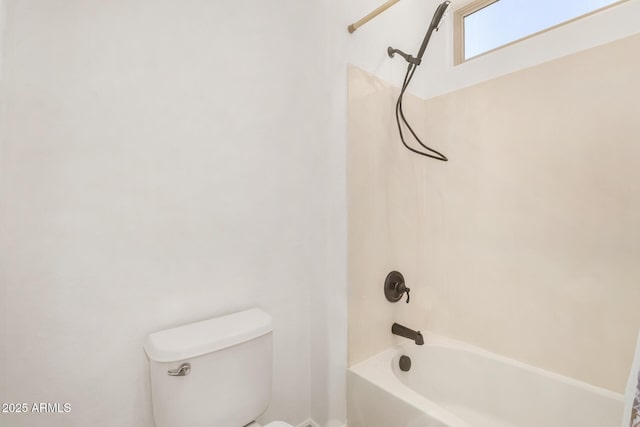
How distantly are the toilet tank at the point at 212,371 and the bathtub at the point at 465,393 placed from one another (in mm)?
522

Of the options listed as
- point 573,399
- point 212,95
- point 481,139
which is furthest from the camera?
point 481,139

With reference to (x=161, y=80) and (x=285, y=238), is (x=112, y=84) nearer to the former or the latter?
(x=161, y=80)

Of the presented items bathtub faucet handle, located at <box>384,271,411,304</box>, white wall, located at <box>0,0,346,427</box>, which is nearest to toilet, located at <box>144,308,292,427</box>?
white wall, located at <box>0,0,346,427</box>

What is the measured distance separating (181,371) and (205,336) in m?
0.11

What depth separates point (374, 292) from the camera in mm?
1462

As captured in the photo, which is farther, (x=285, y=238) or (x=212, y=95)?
(x=285, y=238)

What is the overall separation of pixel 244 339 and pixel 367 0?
1694 millimetres

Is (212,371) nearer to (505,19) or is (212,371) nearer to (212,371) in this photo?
(212,371)

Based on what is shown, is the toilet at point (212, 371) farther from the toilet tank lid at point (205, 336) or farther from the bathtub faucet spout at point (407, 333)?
Answer: the bathtub faucet spout at point (407, 333)

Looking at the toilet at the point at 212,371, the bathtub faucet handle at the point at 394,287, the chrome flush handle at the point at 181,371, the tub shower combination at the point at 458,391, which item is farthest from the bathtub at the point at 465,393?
the chrome flush handle at the point at 181,371

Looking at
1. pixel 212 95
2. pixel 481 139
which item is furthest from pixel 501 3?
pixel 212 95

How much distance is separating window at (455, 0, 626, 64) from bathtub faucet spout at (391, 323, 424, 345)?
1.65 meters

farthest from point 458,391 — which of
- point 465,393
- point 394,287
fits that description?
point 394,287

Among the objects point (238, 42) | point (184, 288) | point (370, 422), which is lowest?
point (370, 422)
